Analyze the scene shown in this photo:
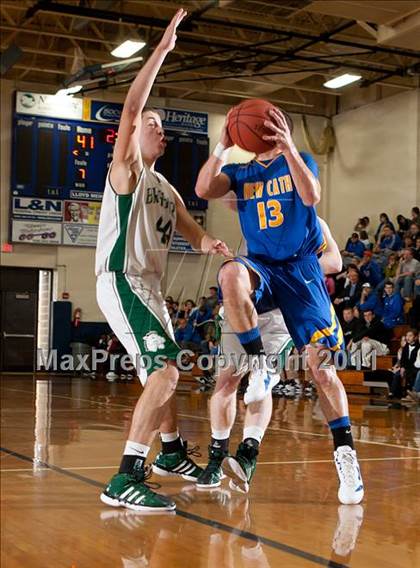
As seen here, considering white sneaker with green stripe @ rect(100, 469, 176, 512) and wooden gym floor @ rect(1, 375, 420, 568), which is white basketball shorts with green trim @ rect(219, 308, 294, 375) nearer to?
A: wooden gym floor @ rect(1, 375, 420, 568)

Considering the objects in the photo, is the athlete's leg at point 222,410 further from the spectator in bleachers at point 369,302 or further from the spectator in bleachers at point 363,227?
the spectator in bleachers at point 363,227

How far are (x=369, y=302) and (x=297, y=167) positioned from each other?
332 inches

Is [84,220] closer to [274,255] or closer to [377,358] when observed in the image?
[377,358]

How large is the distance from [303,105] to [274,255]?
14750 mm

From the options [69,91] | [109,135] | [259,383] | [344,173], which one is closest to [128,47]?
[109,135]

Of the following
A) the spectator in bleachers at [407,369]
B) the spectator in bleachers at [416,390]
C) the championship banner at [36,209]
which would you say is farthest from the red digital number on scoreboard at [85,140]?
the spectator in bleachers at [416,390]

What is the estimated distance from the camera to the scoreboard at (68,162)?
1516 centimetres

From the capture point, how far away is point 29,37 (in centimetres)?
1575

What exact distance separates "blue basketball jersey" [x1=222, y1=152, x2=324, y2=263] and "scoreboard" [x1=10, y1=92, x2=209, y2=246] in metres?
11.4

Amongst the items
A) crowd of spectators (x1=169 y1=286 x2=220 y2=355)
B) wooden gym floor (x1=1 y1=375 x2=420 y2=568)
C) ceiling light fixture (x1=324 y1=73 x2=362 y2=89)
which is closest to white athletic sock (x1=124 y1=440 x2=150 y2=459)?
wooden gym floor (x1=1 y1=375 x2=420 y2=568)

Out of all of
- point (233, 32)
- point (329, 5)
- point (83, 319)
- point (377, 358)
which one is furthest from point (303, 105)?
point (329, 5)

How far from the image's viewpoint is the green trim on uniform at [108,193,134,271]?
3084mm

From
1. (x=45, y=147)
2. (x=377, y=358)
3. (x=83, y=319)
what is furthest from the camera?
(x=45, y=147)

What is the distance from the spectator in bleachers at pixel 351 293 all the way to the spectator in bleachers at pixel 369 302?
157 millimetres
